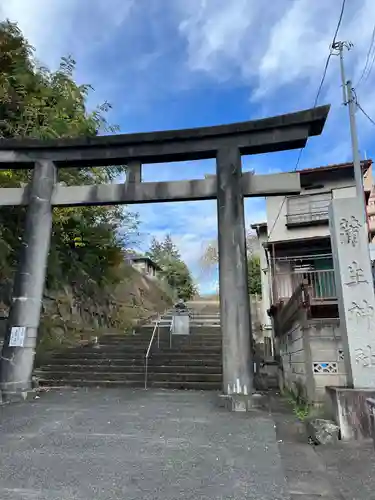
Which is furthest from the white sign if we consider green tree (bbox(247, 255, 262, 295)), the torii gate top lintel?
green tree (bbox(247, 255, 262, 295))

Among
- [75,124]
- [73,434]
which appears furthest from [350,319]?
[75,124]

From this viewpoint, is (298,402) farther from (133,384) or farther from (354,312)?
(133,384)

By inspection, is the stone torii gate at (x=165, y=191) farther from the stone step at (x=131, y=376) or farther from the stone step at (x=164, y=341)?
the stone step at (x=164, y=341)

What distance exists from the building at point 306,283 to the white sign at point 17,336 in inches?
209

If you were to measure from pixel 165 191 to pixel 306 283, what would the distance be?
3.33m

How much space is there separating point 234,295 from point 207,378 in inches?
141

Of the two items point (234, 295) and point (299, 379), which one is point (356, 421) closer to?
point (234, 295)

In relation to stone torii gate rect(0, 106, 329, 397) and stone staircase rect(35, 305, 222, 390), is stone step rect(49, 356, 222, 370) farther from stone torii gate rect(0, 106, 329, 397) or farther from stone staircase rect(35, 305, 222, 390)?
stone torii gate rect(0, 106, 329, 397)

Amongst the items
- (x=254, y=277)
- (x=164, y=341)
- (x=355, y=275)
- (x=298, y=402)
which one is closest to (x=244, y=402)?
(x=298, y=402)

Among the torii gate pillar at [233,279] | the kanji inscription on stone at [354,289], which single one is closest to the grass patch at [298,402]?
the torii gate pillar at [233,279]

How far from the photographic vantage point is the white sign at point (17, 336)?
21.9ft

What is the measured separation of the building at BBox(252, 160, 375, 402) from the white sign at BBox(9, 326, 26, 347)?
5317 mm

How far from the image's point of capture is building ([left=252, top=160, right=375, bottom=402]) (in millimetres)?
6652

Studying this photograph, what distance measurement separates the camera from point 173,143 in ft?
24.3
